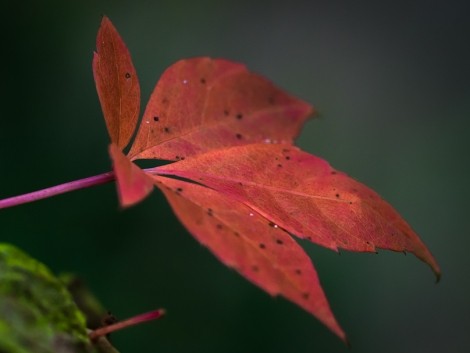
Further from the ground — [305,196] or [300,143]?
[305,196]

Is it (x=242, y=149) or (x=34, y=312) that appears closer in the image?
(x=34, y=312)

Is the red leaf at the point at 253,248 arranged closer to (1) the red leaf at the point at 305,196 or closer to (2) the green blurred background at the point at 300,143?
(1) the red leaf at the point at 305,196

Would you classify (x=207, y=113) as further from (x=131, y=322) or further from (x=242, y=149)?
(x=131, y=322)

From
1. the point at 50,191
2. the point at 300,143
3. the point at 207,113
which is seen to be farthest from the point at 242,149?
the point at 300,143

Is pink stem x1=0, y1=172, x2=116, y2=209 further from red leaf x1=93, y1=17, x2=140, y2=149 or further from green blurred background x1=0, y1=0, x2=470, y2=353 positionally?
green blurred background x1=0, y1=0, x2=470, y2=353

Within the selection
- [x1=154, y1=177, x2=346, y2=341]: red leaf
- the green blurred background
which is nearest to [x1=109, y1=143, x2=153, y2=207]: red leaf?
[x1=154, y1=177, x2=346, y2=341]: red leaf

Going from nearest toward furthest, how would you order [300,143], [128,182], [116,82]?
1. [128,182]
2. [116,82]
3. [300,143]

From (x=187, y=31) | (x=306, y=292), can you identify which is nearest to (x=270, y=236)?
(x=306, y=292)
